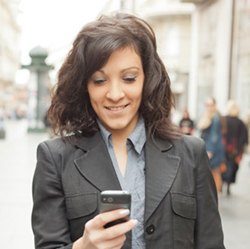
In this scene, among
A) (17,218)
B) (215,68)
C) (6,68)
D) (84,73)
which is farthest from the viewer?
(6,68)

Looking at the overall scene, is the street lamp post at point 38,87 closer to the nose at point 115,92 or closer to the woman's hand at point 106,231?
the nose at point 115,92

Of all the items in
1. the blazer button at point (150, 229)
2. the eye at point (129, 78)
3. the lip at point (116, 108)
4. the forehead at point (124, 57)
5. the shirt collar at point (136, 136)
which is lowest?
the blazer button at point (150, 229)

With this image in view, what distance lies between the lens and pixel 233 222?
21.2 feet

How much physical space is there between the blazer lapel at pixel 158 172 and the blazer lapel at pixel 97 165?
A: 13 centimetres

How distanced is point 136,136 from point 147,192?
0.27 metres

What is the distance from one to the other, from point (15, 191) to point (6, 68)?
62841 mm

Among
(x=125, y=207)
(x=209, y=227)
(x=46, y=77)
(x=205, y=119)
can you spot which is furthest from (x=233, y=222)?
(x=46, y=77)

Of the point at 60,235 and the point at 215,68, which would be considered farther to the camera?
the point at 215,68

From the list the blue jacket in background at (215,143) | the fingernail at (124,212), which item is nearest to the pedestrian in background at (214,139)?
the blue jacket in background at (215,143)

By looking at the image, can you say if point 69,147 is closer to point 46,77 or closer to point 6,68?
point 46,77

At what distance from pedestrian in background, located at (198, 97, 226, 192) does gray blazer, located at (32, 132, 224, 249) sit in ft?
19.5

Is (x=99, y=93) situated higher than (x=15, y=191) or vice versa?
(x=99, y=93)

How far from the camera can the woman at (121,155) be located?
1849 mm

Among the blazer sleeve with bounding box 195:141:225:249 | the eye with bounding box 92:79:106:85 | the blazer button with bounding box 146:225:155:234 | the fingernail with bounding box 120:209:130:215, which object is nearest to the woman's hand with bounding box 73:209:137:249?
the fingernail with bounding box 120:209:130:215
